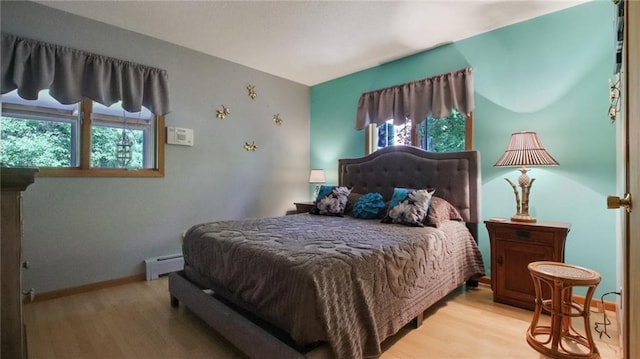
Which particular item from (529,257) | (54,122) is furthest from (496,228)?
(54,122)

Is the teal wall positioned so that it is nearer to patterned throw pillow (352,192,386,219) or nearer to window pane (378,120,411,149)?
window pane (378,120,411,149)

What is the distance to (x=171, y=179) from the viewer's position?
3346 millimetres

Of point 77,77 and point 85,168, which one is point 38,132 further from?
point 77,77

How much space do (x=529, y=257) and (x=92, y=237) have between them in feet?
12.7

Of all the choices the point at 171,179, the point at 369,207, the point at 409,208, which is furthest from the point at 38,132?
the point at 409,208

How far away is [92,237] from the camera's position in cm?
284

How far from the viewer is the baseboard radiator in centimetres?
311

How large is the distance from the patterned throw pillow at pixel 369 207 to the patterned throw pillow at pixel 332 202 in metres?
0.18

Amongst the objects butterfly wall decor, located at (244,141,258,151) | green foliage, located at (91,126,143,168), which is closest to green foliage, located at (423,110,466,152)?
butterfly wall decor, located at (244,141,258,151)

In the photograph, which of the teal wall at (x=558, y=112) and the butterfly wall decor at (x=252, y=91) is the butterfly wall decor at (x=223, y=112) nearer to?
the butterfly wall decor at (x=252, y=91)

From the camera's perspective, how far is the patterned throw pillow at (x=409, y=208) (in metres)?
2.56

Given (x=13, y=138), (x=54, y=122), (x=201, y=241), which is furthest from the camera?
(x=54, y=122)

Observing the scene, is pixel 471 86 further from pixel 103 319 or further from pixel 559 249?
pixel 103 319

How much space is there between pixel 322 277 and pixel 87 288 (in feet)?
8.79
